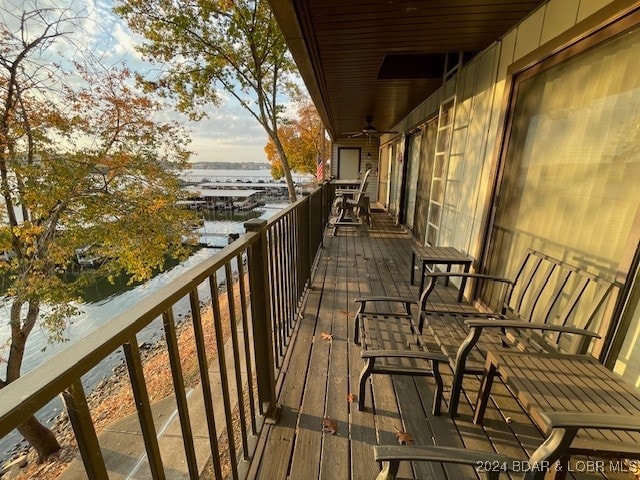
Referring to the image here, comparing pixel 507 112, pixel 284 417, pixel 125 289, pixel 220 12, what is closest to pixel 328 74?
pixel 507 112

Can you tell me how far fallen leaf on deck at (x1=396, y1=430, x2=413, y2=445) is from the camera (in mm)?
1537

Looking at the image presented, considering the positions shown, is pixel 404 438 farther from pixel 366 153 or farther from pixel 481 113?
pixel 366 153

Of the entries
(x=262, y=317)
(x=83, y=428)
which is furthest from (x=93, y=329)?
(x=83, y=428)

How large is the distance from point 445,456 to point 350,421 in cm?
86

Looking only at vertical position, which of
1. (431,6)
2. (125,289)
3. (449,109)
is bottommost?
(125,289)

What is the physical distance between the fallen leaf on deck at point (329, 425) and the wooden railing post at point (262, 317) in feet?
0.93

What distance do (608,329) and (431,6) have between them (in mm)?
2450

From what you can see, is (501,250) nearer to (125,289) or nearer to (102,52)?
(102,52)

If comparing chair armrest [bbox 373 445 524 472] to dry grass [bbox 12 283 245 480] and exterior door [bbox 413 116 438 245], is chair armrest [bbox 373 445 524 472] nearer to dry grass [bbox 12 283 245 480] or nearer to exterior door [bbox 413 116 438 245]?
dry grass [bbox 12 283 245 480]

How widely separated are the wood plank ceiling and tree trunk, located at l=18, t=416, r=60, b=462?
6.69 metres

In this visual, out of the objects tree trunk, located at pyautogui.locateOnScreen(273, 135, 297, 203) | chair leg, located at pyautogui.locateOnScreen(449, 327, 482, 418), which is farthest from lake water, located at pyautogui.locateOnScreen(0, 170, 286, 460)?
chair leg, located at pyautogui.locateOnScreen(449, 327, 482, 418)

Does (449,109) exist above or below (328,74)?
below

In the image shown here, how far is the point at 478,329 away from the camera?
4.86ft

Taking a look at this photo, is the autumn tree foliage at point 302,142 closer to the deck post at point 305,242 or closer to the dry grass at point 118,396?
the dry grass at point 118,396
